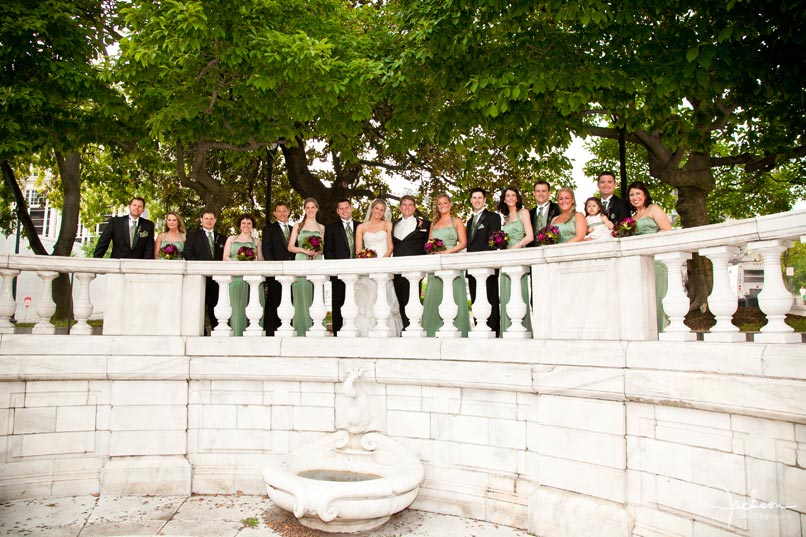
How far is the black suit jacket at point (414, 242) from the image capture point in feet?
26.4

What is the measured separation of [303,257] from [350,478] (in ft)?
10.2

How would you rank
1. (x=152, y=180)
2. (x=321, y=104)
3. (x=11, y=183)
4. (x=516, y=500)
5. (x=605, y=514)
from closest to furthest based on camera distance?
(x=605, y=514) → (x=516, y=500) → (x=321, y=104) → (x=11, y=183) → (x=152, y=180)

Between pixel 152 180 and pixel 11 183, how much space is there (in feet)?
11.6

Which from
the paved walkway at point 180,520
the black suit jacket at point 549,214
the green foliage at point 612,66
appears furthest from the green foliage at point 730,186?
the paved walkway at point 180,520

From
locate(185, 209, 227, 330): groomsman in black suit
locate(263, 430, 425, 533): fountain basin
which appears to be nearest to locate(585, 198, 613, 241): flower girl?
locate(263, 430, 425, 533): fountain basin

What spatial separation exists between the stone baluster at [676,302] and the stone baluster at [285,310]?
4.25 metres

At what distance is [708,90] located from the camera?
28.2 feet

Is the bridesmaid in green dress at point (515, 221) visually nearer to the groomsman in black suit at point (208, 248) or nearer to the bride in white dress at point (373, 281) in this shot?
the bride in white dress at point (373, 281)

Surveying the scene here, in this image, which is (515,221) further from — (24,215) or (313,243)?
(24,215)

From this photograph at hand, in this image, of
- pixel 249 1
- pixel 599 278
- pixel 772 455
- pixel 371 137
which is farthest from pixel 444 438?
pixel 371 137

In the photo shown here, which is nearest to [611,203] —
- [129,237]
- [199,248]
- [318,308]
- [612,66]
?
[612,66]

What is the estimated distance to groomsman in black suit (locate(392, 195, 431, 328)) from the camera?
26.0ft

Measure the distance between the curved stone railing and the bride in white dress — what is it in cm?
24

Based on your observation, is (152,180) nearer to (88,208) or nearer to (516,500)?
(88,208)
